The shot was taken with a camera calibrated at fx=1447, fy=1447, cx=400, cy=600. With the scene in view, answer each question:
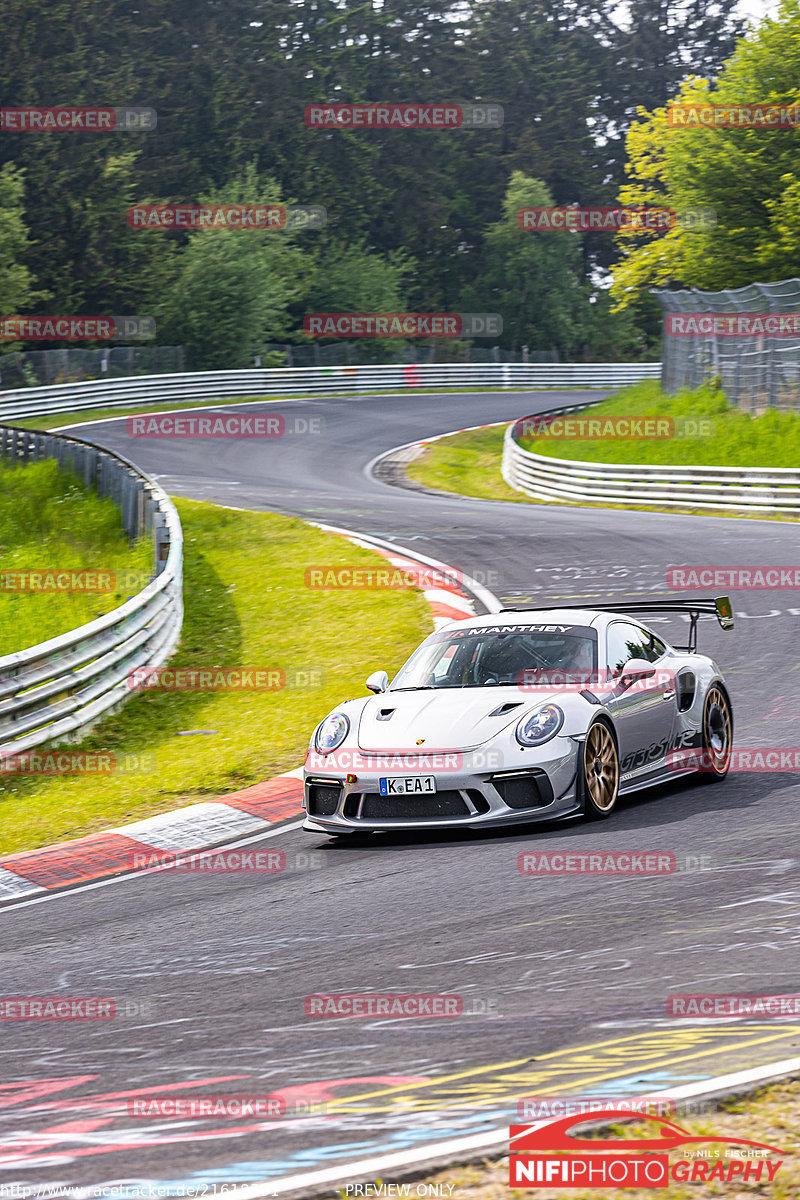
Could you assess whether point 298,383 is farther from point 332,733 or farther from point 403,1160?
point 403,1160

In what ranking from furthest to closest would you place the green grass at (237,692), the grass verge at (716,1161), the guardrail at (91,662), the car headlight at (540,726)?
the guardrail at (91,662), the green grass at (237,692), the car headlight at (540,726), the grass verge at (716,1161)

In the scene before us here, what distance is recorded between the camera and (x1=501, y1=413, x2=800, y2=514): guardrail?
24797 mm

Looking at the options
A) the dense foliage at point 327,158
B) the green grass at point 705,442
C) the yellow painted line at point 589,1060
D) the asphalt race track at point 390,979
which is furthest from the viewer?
the dense foliage at point 327,158

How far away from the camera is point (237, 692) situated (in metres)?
14.0

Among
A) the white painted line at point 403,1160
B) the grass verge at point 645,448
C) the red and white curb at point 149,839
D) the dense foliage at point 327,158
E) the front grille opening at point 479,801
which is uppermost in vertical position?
the dense foliage at point 327,158

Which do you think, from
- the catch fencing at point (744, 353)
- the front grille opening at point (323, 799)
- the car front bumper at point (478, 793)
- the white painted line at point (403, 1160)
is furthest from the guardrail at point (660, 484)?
the white painted line at point (403, 1160)

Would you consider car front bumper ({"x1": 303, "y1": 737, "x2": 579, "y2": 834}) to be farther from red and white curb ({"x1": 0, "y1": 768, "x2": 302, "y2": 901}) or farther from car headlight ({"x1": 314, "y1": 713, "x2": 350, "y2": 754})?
red and white curb ({"x1": 0, "y1": 768, "x2": 302, "y2": 901})

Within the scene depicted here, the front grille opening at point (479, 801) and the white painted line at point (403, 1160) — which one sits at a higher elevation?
the white painted line at point (403, 1160)

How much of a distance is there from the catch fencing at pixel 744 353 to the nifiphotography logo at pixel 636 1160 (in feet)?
81.5

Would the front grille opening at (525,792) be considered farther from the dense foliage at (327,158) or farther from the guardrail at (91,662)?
the dense foliage at (327,158)

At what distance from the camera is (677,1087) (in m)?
4.30

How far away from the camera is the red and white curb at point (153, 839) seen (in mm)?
8484

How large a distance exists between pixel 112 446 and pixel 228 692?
25.6 meters

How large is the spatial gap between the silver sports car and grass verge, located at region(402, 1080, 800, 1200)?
4.10 meters
